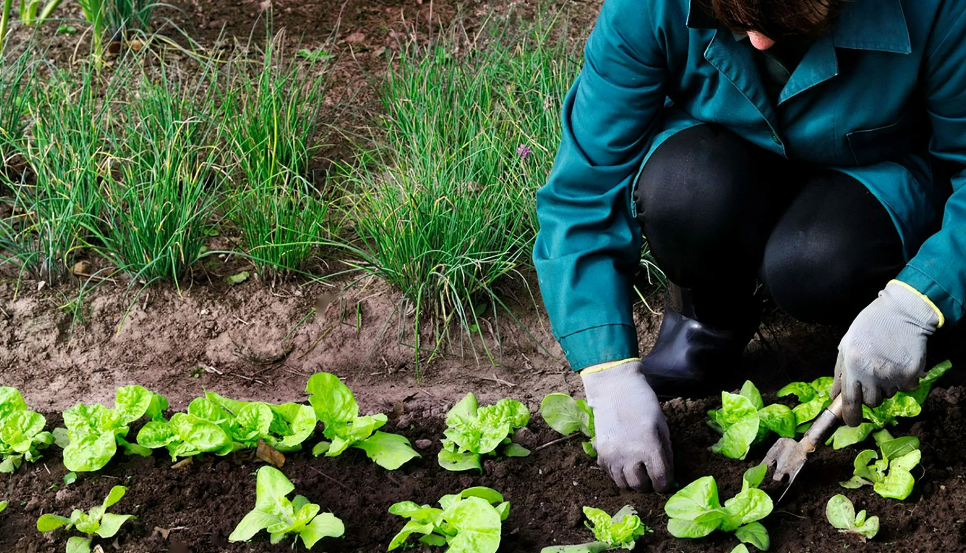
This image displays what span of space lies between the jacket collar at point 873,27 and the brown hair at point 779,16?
0.18 ft

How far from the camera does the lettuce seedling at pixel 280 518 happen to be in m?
1.58

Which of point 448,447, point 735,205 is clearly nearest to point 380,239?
point 448,447

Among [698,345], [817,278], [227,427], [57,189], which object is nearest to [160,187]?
[57,189]

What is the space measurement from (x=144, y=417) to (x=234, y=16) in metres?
1.90

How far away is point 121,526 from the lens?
1.66m

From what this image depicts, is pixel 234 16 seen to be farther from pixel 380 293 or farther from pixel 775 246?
pixel 775 246

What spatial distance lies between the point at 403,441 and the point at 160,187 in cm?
107

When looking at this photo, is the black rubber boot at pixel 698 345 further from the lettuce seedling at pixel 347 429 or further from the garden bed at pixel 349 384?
the lettuce seedling at pixel 347 429

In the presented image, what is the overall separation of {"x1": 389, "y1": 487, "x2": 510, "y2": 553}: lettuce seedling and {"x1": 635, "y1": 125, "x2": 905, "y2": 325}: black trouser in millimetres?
644

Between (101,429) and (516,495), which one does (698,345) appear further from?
(101,429)

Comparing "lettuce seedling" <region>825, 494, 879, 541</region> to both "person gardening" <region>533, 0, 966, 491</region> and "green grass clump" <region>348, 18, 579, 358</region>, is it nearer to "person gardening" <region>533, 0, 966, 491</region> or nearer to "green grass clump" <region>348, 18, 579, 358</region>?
"person gardening" <region>533, 0, 966, 491</region>

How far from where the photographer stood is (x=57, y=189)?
2.43 metres

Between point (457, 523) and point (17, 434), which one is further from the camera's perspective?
point (17, 434)

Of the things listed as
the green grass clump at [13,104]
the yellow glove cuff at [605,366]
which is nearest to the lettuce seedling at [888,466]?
the yellow glove cuff at [605,366]
